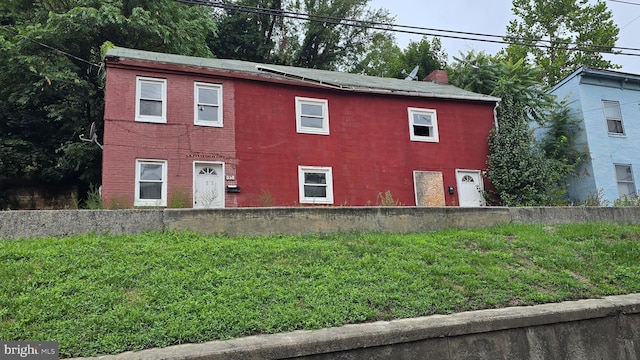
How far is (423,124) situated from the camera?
15.8 m

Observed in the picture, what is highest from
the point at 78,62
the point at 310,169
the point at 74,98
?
the point at 78,62

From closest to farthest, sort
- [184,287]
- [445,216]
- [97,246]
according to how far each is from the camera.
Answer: [184,287] < [97,246] < [445,216]

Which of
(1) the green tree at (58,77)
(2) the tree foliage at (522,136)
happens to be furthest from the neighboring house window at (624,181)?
(1) the green tree at (58,77)

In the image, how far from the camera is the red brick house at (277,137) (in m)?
12.3

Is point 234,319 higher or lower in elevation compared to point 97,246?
lower

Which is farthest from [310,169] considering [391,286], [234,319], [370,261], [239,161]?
[234,319]

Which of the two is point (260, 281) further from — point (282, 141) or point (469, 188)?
point (469, 188)

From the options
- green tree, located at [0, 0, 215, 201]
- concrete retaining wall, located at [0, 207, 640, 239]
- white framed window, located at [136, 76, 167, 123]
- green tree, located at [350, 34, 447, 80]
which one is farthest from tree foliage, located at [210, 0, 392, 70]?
concrete retaining wall, located at [0, 207, 640, 239]

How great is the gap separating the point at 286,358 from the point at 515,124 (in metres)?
14.7

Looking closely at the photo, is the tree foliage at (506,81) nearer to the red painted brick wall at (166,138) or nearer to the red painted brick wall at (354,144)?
the red painted brick wall at (354,144)

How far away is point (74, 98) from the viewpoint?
54.3 feet

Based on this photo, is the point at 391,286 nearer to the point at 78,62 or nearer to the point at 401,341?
the point at 401,341

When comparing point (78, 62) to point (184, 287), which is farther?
point (78, 62)

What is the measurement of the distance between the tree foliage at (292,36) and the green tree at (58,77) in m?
11.2
